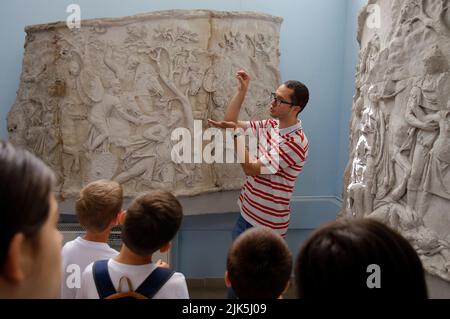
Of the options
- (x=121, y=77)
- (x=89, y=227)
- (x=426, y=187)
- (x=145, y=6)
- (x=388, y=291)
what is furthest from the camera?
(x=145, y=6)

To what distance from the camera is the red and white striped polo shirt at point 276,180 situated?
12.0 ft

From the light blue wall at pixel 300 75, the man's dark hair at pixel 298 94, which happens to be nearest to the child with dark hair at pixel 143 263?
the man's dark hair at pixel 298 94

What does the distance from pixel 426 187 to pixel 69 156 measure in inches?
154

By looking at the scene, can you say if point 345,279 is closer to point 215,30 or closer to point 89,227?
point 89,227

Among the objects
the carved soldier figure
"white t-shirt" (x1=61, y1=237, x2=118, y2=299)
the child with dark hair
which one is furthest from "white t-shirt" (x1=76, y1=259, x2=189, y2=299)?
the carved soldier figure

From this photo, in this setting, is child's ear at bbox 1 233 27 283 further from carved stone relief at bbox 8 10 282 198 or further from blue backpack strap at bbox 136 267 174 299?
carved stone relief at bbox 8 10 282 198

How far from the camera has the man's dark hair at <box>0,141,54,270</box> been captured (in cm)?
102

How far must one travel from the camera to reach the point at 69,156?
540 centimetres

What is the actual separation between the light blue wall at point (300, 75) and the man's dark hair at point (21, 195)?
5.09 m

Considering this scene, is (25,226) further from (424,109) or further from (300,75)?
(300,75)

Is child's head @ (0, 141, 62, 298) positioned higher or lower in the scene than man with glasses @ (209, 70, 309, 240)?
higher

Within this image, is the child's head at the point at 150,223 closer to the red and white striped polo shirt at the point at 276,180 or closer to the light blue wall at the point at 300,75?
the red and white striped polo shirt at the point at 276,180

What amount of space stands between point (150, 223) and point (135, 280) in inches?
9.9
